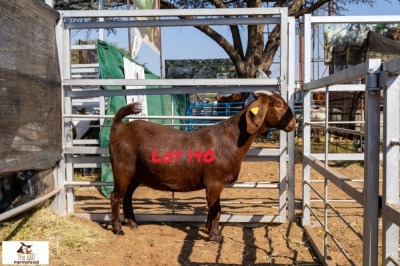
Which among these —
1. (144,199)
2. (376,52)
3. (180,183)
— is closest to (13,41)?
(180,183)

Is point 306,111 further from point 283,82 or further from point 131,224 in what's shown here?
point 131,224

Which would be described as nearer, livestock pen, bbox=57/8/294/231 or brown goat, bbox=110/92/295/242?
brown goat, bbox=110/92/295/242

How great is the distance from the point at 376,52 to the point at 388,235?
6567 mm

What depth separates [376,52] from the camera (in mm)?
8484

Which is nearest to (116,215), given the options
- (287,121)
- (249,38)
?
(287,121)

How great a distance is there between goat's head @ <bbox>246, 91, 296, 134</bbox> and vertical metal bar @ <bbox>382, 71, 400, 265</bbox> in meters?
2.52

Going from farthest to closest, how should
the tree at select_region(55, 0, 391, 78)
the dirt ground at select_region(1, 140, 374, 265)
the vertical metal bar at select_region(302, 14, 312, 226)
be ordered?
the tree at select_region(55, 0, 391, 78) < the vertical metal bar at select_region(302, 14, 312, 226) < the dirt ground at select_region(1, 140, 374, 265)

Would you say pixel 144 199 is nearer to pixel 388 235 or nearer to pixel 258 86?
pixel 258 86

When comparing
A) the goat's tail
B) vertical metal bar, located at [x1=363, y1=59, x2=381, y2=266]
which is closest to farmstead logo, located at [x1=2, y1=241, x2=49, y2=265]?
vertical metal bar, located at [x1=363, y1=59, x2=381, y2=266]

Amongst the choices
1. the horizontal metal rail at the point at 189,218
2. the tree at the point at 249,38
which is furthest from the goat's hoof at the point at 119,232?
the tree at the point at 249,38

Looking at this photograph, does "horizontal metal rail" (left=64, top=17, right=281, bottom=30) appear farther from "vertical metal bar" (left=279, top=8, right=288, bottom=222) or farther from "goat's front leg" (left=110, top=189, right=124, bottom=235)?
"goat's front leg" (left=110, top=189, right=124, bottom=235)

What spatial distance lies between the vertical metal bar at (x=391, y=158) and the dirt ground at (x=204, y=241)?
1795 mm

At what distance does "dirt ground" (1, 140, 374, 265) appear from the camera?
4.49 m

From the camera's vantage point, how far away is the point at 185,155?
5.23 meters
